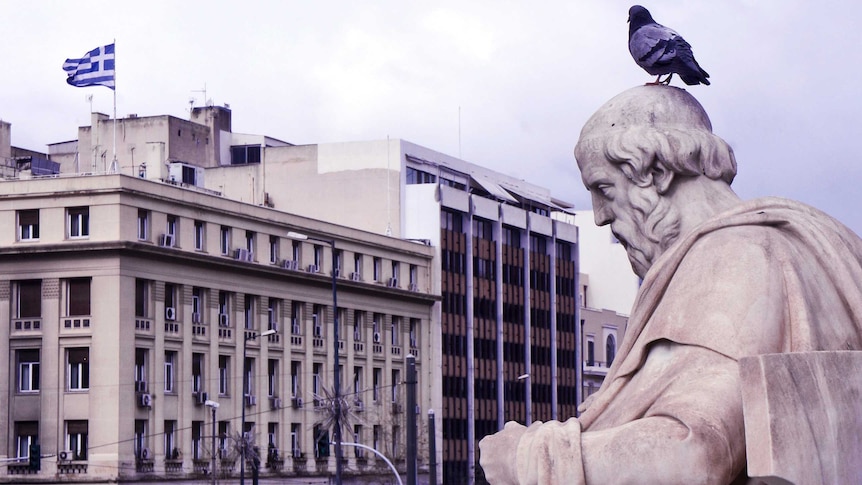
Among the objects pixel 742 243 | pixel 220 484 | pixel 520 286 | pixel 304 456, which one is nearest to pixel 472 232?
pixel 520 286

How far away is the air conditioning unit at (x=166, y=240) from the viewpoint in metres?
66.4

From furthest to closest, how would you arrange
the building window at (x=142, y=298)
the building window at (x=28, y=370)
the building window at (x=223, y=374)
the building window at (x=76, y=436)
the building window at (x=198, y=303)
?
1. the building window at (x=223, y=374)
2. the building window at (x=198, y=303)
3. the building window at (x=142, y=298)
4. the building window at (x=28, y=370)
5. the building window at (x=76, y=436)

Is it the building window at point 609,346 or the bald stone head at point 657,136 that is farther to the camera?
the building window at point 609,346

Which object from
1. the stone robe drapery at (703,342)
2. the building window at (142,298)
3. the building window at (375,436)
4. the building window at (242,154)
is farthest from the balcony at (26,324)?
the stone robe drapery at (703,342)

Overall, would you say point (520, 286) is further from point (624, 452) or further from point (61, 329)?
point (624, 452)

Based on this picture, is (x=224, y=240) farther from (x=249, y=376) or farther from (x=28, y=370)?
(x=28, y=370)

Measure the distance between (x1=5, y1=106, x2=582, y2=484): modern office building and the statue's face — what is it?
221ft

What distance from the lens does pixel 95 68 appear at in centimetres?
7119

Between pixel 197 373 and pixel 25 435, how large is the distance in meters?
7.42

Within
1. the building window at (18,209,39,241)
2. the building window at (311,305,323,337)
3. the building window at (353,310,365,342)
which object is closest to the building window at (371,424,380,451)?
the building window at (353,310,365,342)

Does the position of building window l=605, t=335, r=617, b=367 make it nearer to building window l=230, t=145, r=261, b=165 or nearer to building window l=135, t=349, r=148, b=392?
building window l=230, t=145, r=261, b=165

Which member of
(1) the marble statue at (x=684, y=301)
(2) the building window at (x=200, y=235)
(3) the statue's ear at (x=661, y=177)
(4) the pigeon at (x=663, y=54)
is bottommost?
(1) the marble statue at (x=684, y=301)

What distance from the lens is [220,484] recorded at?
68625 mm

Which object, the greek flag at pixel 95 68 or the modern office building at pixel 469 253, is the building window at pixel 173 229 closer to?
the greek flag at pixel 95 68
